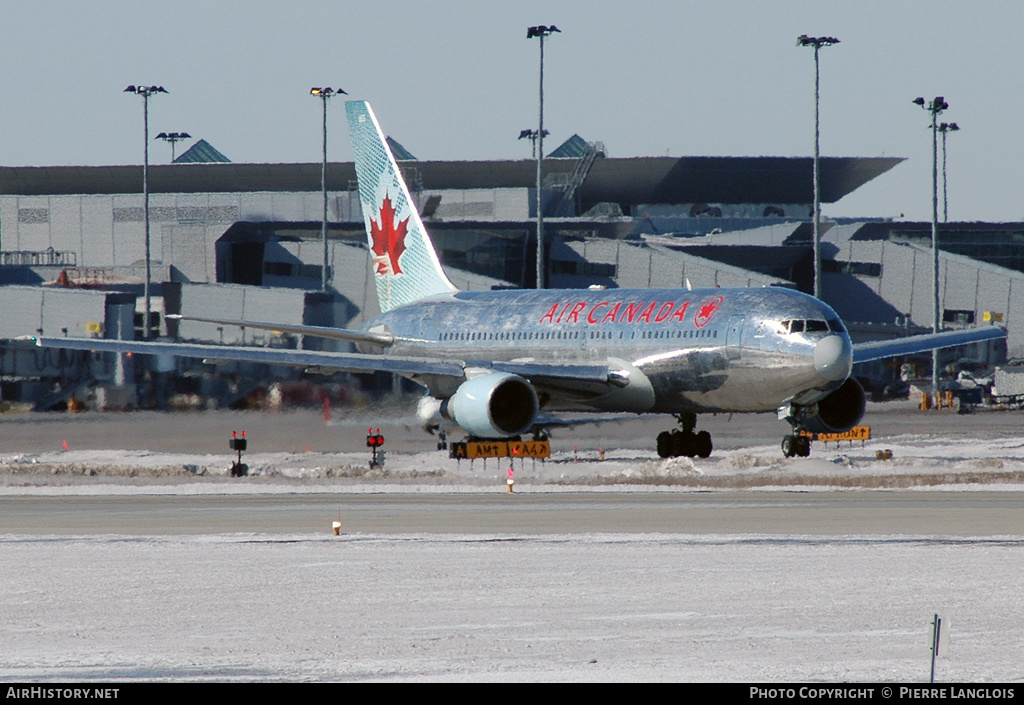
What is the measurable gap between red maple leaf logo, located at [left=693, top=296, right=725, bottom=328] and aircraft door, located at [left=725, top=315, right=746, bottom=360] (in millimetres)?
956

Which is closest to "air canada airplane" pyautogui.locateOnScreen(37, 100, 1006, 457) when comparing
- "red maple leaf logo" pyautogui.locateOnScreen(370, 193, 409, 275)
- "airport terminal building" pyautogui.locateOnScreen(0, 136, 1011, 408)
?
"red maple leaf logo" pyautogui.locateOnScreen(370, 193, 409, 275)

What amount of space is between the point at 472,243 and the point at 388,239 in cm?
4905

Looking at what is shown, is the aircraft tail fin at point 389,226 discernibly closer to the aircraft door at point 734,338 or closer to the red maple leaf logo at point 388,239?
the red maple leaf logo at point 388,239

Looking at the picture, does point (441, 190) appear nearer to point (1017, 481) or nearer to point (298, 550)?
point (1017, 481)

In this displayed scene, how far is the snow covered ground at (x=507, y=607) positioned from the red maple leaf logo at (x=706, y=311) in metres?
14.8

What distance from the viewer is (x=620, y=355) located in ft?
148

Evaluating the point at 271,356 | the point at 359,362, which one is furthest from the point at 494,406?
the point at 271,356

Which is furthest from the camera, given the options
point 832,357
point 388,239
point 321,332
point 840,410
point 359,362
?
point 388,239

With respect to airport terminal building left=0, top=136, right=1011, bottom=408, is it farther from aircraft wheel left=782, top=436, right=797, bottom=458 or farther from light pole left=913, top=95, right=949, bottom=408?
aircraft wheel left=782, top=436, right=797, bottom=458

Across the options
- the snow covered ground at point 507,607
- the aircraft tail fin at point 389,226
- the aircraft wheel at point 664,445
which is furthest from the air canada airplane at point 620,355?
the snow covered ground at point 507,607

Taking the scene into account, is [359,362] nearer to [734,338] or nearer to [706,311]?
[706,311]

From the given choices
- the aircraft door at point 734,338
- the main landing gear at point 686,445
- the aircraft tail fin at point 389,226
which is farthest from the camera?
the aircraft tail fin at point 389,226

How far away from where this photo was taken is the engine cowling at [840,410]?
4372 cm

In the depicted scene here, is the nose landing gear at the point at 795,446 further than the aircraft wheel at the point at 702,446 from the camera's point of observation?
No
